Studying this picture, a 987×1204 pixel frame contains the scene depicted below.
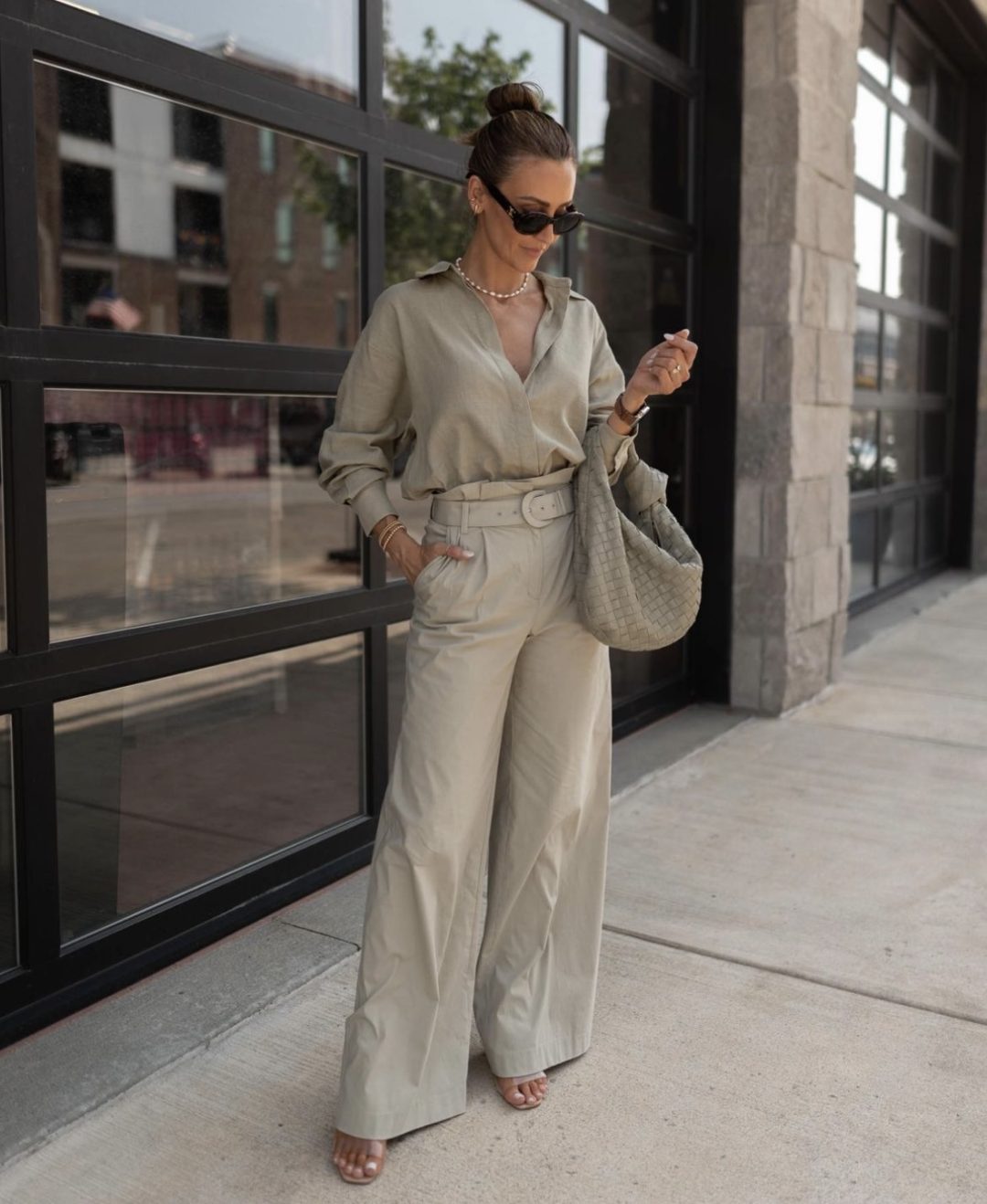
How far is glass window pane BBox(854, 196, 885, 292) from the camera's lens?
8.22 meters

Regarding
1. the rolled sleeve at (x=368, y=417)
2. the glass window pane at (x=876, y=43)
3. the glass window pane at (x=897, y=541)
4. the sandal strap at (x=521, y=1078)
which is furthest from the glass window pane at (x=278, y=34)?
the glass window pane at (x=897, y=541)

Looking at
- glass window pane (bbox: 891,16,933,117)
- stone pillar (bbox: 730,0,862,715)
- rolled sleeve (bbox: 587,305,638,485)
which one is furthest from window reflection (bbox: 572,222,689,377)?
glass window pane (bbox: 891,16,933,117)

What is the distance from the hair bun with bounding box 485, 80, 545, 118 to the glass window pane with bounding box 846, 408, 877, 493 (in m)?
6.33

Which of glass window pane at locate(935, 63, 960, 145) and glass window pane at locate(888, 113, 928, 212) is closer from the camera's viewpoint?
glass window pane at locate(888, 113, 928, 212)

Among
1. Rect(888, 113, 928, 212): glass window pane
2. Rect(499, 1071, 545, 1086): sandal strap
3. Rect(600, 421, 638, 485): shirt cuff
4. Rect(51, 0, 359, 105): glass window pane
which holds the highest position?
Rect(888, 113, 928, 212): glass window pane

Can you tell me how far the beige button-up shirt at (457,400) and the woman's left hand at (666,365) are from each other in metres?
0.18

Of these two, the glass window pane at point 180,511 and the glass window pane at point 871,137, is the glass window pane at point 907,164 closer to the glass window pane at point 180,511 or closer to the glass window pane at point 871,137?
the glass window pane at point 871,137

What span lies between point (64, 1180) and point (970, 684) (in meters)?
5.31

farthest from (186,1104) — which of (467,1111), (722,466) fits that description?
(722,466)

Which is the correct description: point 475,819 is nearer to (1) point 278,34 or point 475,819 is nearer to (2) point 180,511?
(1) point 278,34

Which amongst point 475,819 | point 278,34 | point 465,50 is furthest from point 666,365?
point 465,50

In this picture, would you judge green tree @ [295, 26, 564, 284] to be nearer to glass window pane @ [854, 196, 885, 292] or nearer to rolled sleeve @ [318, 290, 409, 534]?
rolled sleeve @ [318, 290, 409, 534]

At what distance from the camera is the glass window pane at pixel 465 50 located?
4.76 meters

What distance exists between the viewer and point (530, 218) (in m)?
2.31
